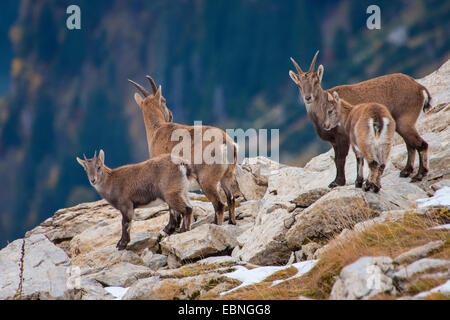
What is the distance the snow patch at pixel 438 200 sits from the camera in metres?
8.33

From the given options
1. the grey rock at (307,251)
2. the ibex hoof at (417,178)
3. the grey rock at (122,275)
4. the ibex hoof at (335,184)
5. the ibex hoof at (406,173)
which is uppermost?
the ibex hoof at (406,173)

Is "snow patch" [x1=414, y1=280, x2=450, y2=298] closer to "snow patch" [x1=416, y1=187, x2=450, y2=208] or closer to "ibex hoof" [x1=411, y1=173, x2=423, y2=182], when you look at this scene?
"snow patch" [x1=416, y1=187, x2=450, y2=208]

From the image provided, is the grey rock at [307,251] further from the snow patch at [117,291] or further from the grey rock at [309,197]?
the snow patch at [117,291]

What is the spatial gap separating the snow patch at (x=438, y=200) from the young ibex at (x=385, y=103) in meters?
1.05

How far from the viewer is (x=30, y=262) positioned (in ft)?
32.9

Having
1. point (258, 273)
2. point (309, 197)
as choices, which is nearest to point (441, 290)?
point (258, 273)

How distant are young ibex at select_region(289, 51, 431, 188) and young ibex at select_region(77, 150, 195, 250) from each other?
3.04 m

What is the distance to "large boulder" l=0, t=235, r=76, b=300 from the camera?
823 cm

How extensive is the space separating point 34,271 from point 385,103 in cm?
777

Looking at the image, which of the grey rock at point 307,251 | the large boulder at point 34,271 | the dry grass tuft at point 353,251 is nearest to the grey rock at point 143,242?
the large boulder at point 34,271

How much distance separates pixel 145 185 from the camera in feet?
37.0

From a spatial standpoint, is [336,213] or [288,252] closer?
[336,213]

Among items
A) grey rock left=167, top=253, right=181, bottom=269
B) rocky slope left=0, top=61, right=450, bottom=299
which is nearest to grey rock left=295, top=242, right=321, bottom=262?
rocky slope left=0, top=61, right=450, bottom=299

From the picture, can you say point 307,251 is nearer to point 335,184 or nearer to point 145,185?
point 335,184
